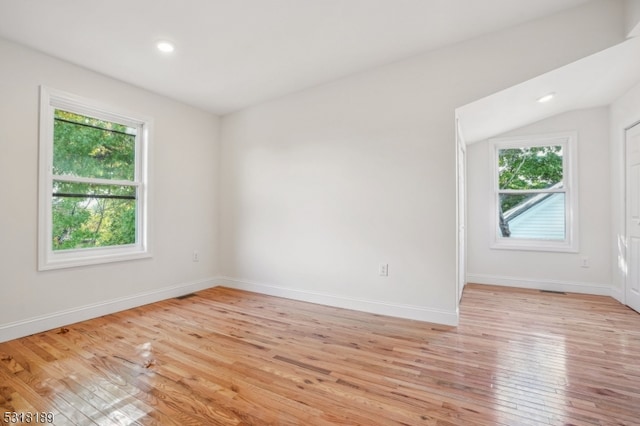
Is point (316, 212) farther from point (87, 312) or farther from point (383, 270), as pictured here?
point (87, 312)

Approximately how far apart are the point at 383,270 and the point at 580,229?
3.03m

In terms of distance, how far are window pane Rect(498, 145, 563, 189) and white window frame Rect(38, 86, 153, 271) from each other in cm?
491

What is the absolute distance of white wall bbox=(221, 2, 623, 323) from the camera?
263cm

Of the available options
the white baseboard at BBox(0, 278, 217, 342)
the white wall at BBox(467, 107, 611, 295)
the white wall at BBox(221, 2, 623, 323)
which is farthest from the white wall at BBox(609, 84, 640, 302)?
the white baseboard at BBox(0, 278, 217, 342)

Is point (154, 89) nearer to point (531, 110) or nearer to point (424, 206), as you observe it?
point (424, 206)

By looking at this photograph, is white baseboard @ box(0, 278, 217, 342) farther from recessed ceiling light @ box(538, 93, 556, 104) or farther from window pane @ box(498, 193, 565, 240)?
recessed ceiling light @ box(538, 93, 556, 104)

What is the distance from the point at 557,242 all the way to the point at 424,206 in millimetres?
2707

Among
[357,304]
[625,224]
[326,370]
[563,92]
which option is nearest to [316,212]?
[357,304]

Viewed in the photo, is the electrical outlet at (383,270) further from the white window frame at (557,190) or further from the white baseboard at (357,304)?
the white window frame at (557,190)

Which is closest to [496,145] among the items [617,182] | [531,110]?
[531,110]

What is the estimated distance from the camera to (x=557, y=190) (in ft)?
13.9

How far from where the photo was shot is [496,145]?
179 inches

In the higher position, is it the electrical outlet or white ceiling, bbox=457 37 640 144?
white ceiling, bbox=457 37 640 144

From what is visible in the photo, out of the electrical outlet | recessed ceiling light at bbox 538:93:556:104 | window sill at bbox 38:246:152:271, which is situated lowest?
the electrical outlet
